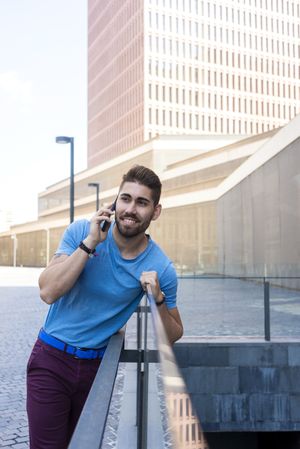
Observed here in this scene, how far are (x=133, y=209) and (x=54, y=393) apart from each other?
906 mm

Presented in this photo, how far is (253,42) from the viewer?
101m

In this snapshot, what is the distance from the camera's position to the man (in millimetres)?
2176

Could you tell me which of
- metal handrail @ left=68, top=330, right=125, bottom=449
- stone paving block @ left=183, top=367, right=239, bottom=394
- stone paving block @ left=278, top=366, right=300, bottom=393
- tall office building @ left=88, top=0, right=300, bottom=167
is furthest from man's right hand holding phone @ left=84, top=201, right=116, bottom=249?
tall office building @ left=88, top=0, right=300, bottom=167

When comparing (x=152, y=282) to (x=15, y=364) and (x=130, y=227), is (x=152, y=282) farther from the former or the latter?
(x=15, y=364)

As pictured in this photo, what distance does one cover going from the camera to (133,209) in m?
2.25

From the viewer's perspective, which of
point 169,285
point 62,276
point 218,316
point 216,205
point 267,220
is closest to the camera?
point 62,276

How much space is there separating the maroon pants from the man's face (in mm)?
648

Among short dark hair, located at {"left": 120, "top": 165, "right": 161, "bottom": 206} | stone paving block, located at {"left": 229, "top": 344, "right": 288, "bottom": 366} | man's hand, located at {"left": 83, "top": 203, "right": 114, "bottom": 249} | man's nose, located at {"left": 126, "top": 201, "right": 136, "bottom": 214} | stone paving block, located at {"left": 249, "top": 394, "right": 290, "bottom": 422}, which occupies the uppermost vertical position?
short dark hair, located at {"left": 120, "top": 165, "right": 161, "bottom": 206}

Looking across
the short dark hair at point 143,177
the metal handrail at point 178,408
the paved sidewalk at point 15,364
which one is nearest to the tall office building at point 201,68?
the paved sidewalk at point 15,364

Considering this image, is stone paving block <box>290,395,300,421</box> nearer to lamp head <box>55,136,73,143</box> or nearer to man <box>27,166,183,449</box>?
man <box>27,166,183,449</box>

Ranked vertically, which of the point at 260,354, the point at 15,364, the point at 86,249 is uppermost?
the point at 86,249

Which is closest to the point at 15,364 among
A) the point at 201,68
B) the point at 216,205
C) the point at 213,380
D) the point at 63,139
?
the point at 213,380

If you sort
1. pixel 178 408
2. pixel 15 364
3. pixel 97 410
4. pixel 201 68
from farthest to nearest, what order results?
1. pixel 201 68
2. pixel 15 364
3. pixel 97 410
4. pixel 178 408

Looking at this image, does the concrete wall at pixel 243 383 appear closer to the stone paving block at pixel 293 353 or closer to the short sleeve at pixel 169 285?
the stone paving block at pixel 293 353
